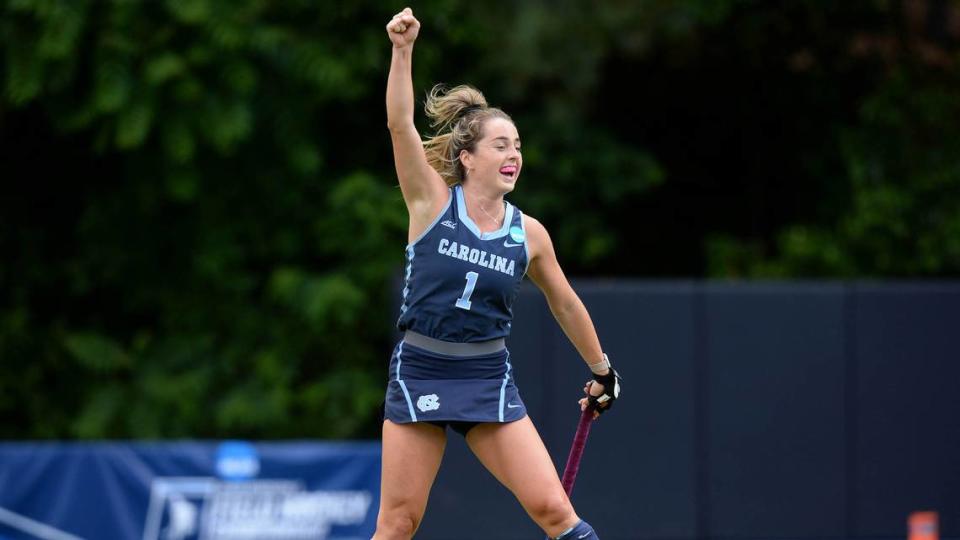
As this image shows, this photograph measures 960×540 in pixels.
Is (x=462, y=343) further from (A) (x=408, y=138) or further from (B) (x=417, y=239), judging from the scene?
(A) (x=408, y=138)

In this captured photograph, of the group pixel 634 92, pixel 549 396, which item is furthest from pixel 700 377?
pixel 634 92

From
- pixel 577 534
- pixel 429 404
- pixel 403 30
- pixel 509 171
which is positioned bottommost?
pixel 577 534

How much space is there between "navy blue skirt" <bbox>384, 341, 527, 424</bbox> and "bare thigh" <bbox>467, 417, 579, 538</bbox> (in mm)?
70

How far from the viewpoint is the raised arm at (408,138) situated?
4.61 m

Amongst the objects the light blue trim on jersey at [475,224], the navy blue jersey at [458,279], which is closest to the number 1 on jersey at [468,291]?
the navy blue jersey at [458,279]

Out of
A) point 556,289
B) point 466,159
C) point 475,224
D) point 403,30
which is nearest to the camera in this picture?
point 403,30

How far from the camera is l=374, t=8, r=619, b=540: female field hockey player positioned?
480 cm

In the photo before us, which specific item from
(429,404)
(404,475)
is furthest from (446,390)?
(404,475)

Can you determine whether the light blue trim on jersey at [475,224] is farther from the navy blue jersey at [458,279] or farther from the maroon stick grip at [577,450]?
the maroon stick grip at [577,450]

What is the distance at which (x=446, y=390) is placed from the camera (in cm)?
481

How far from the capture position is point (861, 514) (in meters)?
9.28

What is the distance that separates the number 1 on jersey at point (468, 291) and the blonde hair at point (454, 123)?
0.48m

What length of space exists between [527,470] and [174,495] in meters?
4.91

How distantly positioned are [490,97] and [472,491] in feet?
15.1
